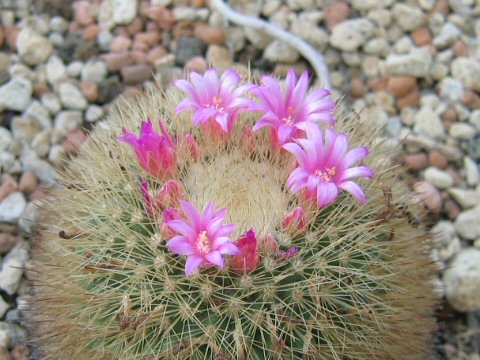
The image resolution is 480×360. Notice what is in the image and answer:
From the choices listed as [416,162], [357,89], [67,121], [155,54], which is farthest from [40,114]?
[416,162]

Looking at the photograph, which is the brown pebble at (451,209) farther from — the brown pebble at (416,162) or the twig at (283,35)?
the twig at (283,35)

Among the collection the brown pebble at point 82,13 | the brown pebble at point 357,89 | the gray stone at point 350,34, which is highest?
the brown pebble at point 82,13

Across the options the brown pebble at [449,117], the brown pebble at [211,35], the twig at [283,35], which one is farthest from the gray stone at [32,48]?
the brown pebble at [449,117]

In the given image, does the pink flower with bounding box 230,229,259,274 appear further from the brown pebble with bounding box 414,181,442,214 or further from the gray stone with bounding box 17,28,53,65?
the gray stone with bounding box 17,28,53,65

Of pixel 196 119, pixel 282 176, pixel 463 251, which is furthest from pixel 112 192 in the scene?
pixel 463 251

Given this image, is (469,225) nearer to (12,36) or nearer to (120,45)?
(120,45)

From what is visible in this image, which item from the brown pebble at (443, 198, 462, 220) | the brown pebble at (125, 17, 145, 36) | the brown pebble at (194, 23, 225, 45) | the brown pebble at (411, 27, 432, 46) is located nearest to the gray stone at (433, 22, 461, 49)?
the brown pebble at (411, 27, 432, 46)

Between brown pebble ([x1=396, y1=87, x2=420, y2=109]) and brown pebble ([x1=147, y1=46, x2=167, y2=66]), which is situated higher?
brown pebble ([x1=147, y1=46, x2=167, y2=66])
